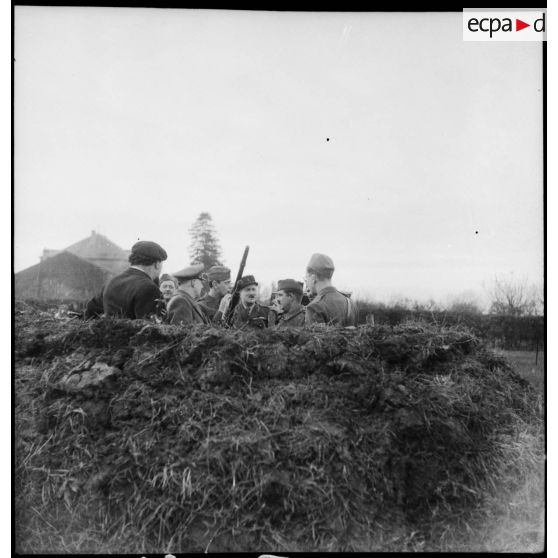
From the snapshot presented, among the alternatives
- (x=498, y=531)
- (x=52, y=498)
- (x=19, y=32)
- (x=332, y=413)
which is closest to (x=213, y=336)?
(x=332, y=413)

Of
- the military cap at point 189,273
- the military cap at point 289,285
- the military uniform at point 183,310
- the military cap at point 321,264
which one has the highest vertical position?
the military cap at point 321,264

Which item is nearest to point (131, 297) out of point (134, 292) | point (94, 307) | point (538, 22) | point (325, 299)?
point (134, 292)

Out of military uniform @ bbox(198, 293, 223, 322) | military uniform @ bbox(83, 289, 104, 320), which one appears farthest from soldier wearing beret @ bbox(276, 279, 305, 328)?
military uniform @ bbox(83, 289, 104, 320)

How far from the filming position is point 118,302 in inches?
175

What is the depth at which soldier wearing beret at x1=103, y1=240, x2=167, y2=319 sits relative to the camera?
14.5 feet

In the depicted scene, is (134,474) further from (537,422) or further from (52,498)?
(537,422)

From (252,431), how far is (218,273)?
224 cm

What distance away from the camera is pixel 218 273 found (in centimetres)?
521

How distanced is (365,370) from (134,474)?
2008 mm

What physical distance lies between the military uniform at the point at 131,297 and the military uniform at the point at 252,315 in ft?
2.80

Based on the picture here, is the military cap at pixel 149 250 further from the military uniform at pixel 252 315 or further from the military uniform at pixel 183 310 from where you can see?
the military uniform at pixel 252 315

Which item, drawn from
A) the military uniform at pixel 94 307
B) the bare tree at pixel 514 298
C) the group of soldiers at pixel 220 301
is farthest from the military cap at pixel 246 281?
the bare tree at pixel 514 298

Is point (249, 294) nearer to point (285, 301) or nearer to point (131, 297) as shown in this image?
point (285, 301)

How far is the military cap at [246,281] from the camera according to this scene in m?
4.86
